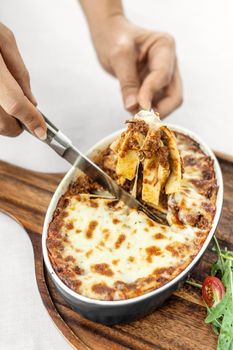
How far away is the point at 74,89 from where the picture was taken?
337 cm

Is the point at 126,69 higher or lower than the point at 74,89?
higher

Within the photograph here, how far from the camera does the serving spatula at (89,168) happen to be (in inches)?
84.4

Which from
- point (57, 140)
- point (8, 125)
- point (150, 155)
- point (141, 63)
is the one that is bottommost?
point (141, 63)

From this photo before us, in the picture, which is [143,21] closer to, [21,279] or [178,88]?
[178,88]

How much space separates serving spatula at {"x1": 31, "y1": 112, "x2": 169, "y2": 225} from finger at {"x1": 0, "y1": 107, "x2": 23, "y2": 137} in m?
0.12

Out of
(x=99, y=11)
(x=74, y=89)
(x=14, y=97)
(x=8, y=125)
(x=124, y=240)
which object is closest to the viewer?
(x=14, y=97)

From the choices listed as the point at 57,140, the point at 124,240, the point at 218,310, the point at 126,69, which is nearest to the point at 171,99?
the point at 126,69

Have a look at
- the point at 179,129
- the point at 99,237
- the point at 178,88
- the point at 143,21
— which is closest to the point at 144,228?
the point at 99,237

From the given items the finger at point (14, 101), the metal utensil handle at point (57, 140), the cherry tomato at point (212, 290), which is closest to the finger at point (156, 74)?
the metal utensil handle at point (57, 140)

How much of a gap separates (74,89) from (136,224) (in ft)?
4.84

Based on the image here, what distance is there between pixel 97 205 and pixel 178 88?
94 cm

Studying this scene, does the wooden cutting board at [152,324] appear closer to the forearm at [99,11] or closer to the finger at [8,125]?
the finger at [8,125]

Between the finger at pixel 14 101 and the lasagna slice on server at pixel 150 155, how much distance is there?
1.17 feet

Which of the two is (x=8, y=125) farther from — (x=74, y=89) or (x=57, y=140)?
(x=74, y=89)
